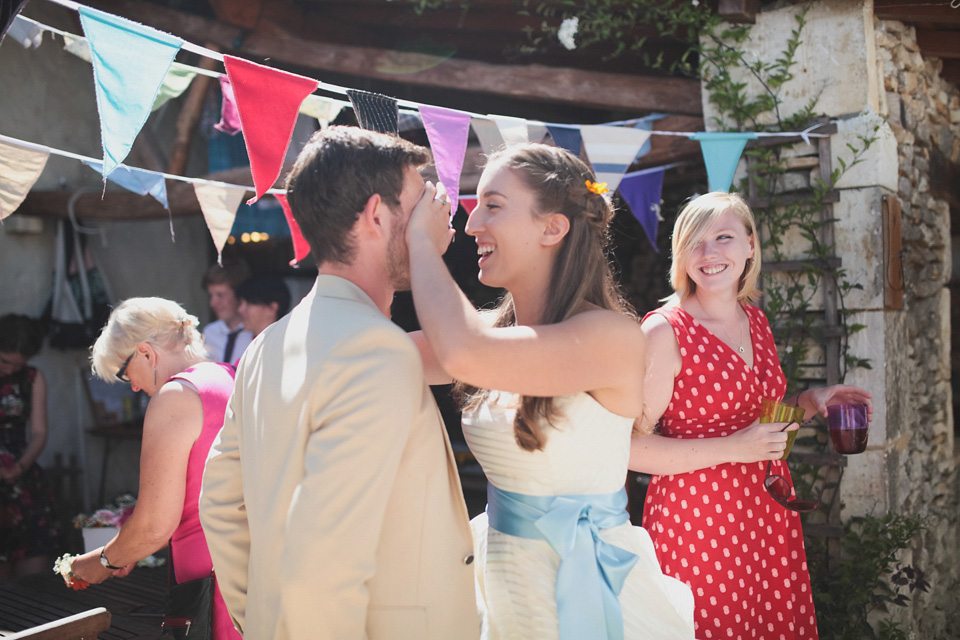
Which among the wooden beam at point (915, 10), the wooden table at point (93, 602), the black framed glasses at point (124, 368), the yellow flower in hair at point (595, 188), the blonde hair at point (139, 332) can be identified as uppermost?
the wooden beam at point (915, 10)

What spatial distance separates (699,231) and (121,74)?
178cm

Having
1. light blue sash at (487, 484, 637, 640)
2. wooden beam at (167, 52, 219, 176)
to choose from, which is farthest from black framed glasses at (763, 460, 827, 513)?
wooden beam at (167, 52, 219, 176)

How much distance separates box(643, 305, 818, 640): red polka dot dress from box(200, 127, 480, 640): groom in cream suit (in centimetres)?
107

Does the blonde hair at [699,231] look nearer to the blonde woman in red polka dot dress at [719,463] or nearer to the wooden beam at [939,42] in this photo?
the blonde woman in red polka dot dress at [719,463]

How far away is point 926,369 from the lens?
4.16m

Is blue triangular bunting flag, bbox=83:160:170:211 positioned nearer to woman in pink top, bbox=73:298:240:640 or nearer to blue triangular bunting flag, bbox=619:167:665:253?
woman in pink top, bbox=73:298:240:640

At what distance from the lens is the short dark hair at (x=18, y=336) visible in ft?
14.4

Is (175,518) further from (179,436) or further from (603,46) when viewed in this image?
(603,46)

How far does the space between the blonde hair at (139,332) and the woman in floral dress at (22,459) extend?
7.98 ft

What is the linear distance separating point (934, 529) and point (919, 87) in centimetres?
243

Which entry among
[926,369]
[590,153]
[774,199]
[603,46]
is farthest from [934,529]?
[603,46]

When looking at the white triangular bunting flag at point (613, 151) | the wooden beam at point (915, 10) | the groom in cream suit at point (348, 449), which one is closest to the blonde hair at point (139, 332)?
the groom in cream suit at point (348, 449)

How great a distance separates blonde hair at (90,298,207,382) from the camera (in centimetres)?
241

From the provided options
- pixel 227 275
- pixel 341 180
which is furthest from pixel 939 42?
pixel 227 275
